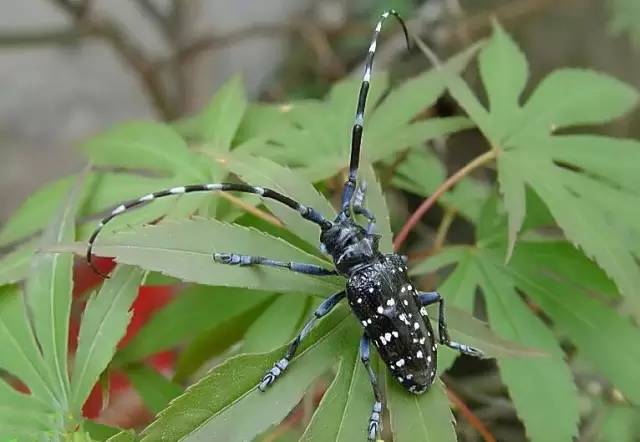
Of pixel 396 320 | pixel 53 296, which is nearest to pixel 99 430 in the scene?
pixel 53 296

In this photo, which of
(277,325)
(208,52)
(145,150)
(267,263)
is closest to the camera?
(267,263)

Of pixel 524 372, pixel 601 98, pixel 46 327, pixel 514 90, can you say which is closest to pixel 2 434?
pixel 46 327

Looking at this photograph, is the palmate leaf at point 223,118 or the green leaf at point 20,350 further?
the palmate leaf at point 223,118

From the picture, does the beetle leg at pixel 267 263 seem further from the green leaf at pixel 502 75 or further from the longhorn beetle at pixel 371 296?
the green leaf at pixel 502 75

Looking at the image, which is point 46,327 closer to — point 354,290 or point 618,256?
point 354,290

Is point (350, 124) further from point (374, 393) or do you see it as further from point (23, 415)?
point (23, 415)

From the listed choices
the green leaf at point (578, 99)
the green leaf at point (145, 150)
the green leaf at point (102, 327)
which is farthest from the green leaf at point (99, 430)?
the green leaf at point (578, 99)

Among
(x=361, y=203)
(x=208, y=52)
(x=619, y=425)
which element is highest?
(x=208, y=52)
